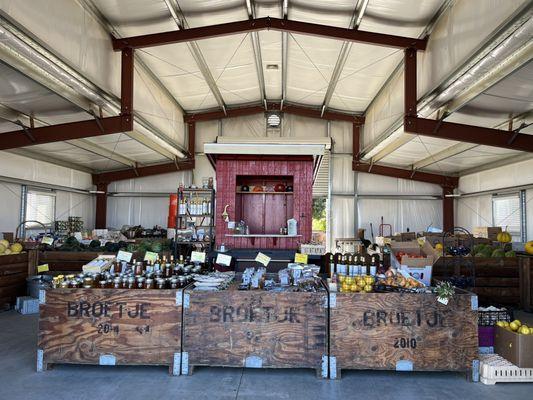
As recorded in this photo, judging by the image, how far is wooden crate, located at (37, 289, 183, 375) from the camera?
161 inches

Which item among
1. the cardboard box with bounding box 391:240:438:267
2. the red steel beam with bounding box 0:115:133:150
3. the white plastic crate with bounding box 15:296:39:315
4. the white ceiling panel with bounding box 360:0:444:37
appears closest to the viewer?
the cardboard box with bounding box 391:240:438:267

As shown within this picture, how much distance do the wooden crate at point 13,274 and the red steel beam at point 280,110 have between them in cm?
1011

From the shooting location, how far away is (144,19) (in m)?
8.62

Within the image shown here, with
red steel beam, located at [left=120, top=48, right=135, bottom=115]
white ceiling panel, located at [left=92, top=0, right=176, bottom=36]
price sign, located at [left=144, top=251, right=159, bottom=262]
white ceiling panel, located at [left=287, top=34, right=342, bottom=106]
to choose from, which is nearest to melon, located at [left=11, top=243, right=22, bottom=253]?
red steel beam, located at [left=120, top=48, right=135, bottom=115]

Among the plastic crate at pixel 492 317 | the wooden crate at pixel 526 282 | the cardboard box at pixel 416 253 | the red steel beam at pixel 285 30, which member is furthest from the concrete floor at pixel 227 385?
the red steel beam at pixel 285 30

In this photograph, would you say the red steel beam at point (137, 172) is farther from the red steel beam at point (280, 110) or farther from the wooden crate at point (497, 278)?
the wooden crate at point (497, 278)

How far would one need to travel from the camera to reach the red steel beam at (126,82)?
30.9ft

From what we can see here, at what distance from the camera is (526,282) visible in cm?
768

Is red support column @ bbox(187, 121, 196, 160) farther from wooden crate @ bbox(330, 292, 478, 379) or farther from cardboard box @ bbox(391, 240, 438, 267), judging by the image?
wooden crate @ bbox(330, 292, 478, 379)

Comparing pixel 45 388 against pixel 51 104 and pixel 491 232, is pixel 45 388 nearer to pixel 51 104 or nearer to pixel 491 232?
pixel 51 104

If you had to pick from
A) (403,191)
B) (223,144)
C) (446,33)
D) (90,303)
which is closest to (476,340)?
(90,303)

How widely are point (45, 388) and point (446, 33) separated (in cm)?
850

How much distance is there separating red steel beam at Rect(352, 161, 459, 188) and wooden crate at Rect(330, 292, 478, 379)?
12.7 metres

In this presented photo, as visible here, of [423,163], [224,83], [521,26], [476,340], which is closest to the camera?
[476,340]
